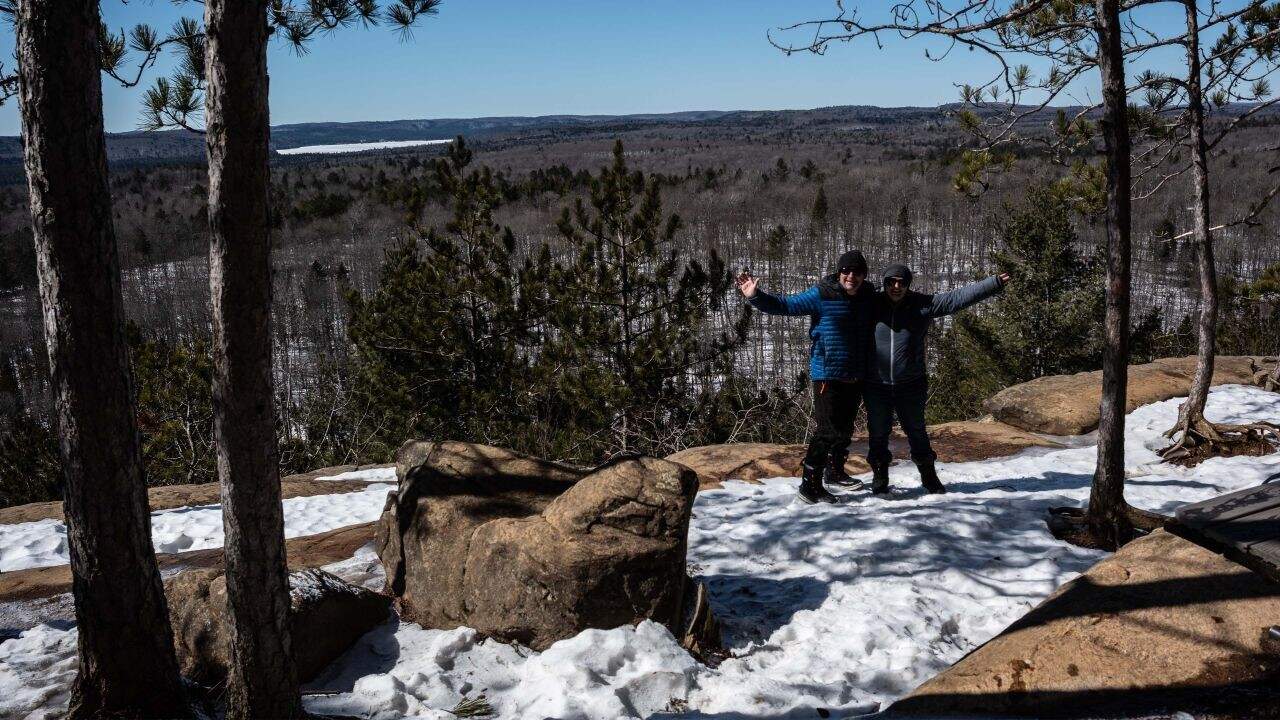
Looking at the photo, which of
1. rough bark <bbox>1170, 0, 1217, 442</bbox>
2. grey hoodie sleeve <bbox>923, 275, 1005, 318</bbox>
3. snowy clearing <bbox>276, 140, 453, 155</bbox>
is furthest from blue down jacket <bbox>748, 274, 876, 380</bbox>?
snowy clearing <bbox>276, 140, 453, 155</bbox>

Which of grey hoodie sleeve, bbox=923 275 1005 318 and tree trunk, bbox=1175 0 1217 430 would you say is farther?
tree trunk, bbox=1175 0 1217 430

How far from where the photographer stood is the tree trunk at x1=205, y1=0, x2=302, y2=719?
263 cm

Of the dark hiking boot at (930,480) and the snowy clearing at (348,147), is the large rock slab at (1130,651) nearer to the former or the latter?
the dark hiking boot at (930,480)

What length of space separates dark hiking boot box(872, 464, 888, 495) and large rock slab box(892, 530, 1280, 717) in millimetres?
2387

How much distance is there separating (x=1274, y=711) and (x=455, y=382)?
46.7 feet

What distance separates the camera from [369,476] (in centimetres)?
935

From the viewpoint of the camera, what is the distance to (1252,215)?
689cm

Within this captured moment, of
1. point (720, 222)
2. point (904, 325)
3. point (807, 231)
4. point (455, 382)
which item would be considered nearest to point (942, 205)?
point (807, 231)

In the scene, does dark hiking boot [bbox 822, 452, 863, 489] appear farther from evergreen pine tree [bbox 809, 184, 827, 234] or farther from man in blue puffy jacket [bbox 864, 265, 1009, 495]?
evergreen pine tree [bbox 809, 184, 827, 234]

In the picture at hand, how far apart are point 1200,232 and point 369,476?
8693 mm

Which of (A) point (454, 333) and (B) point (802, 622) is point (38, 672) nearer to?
(B) point (802, 622)

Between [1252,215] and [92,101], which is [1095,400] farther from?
[92,101]

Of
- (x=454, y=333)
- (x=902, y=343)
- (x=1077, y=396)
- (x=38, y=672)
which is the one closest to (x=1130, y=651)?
(x=902, y=343)

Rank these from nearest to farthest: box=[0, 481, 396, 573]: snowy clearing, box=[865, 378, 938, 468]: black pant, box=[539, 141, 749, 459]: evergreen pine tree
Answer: box=[865, 378, 938, 468]: black pant
box=[0, 481, 396, 573]: snowy clearing
box=[539, 141, 749, 459]: evergreen pine tree
